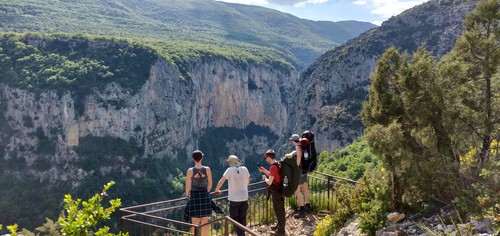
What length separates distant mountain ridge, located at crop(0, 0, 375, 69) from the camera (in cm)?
8894

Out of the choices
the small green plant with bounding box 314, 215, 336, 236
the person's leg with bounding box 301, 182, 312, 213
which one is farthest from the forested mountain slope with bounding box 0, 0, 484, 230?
the small green plant with bounding box 314, 215, 336, 236

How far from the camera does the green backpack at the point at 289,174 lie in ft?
22.8

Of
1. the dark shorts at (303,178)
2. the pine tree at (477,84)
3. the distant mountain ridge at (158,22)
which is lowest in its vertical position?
the dark shorts at (303,178)

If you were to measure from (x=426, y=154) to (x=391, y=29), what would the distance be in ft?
184

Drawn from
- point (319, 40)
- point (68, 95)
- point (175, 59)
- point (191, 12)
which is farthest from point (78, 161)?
point (319, 40)

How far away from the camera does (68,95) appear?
6350 centimetres

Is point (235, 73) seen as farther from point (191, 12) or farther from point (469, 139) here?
point (469, 139)

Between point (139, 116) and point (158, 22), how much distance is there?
76583 millimetres

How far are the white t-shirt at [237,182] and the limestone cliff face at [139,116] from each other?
5730 centimetres

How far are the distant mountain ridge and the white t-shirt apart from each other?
8559 centimetres

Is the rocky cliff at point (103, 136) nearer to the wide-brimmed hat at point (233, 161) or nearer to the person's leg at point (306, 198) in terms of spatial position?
the person's leg at point (306, 198)

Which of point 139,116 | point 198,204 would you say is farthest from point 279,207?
point 139,116

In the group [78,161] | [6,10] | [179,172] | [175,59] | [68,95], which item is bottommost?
[179,172]

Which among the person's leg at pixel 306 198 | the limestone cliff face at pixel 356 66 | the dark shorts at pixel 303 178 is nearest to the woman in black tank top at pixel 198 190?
the dark shorts at pixel 303 178
